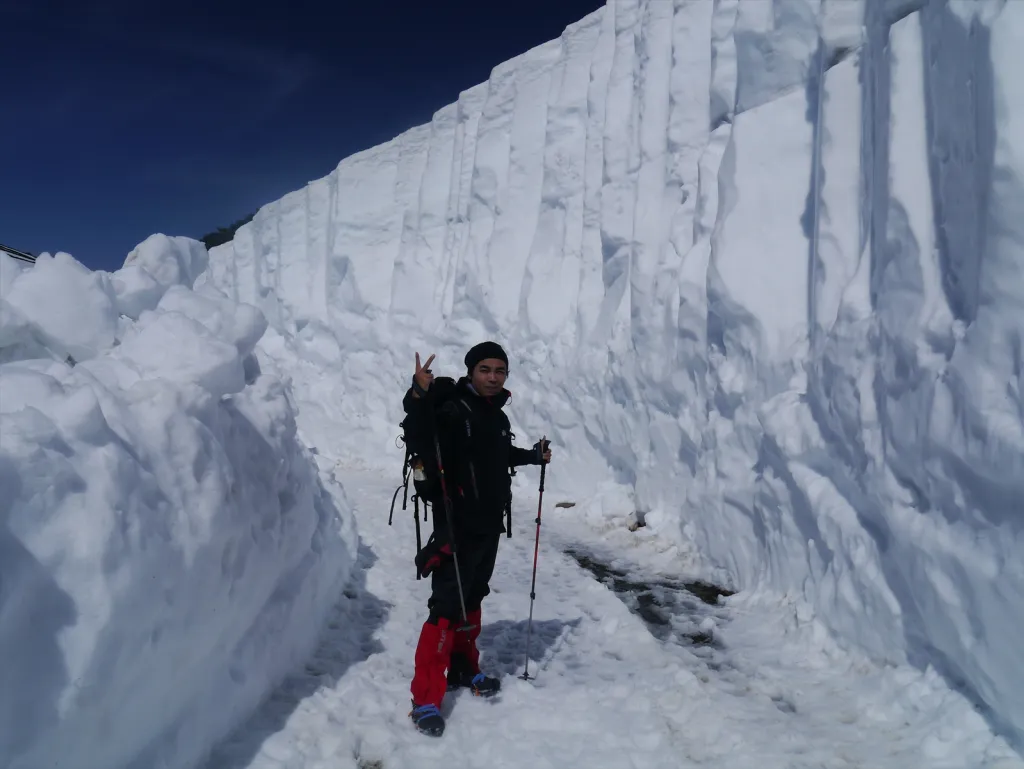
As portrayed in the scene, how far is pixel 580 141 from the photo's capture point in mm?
13953

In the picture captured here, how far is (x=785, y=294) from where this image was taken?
6.68 meters

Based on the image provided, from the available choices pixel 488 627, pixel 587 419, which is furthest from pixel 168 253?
pixel 587 419

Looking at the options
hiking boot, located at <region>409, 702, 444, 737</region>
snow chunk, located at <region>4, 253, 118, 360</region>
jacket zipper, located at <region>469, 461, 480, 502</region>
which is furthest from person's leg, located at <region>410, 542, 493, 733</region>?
snow chunk, located at <region>4, 253, 118, 360</region>

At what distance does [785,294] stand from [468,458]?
4.08 metres

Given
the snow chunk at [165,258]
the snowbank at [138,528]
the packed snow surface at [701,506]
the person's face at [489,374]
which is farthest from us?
the snow chunk at [165,258]

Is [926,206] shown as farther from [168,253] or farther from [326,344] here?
[326,344]

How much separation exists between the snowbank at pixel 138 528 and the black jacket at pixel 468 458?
1.01 metres

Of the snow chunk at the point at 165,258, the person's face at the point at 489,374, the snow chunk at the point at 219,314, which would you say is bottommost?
the person's face at the point at 489,374

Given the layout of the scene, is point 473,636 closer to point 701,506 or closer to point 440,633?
point 440,633

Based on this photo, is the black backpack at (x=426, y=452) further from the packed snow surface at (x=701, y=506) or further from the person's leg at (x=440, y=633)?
the packed snow surface at (x=701, y=506)

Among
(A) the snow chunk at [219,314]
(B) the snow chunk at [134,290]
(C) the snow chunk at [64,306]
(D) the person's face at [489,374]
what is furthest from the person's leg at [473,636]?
(B) the snow chunk at [134,290]

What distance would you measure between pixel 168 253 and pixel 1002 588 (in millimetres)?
5835

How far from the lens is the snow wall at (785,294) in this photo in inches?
133

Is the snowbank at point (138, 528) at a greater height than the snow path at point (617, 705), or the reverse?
the snowbank at point (138, 528)
